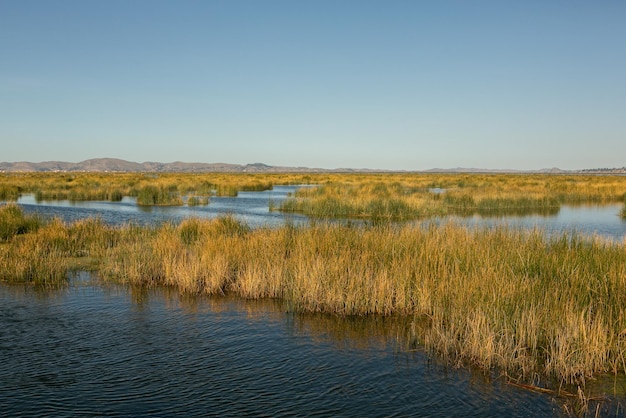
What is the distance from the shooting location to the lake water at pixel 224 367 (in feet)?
19.5

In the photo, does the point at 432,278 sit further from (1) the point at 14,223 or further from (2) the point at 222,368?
(1) the point at 14,223

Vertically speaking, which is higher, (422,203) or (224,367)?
(422,203)

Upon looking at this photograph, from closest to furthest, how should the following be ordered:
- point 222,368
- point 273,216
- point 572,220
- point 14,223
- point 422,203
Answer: point 222,368 → point 14,223 → point 572,220 → point 273,216 → point 422,203

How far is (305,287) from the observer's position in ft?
32.6

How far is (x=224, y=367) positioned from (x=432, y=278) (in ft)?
14.1

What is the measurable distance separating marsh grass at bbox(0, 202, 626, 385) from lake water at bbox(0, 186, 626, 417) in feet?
1.43

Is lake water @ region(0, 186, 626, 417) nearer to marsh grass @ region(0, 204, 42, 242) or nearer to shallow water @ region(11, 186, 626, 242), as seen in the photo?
marsh grass @ region(0, 204, 42, 242)

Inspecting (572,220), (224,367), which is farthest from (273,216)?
(224,367)

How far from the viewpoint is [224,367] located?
278 inches

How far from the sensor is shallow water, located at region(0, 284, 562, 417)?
594 cm

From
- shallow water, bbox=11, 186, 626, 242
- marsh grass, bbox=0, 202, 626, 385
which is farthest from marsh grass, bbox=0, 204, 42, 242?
shallow water, bbox=11, 186, 626, 242

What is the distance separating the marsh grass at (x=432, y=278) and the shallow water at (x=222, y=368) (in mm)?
535

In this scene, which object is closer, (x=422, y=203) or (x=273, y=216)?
(x=273, y=216)

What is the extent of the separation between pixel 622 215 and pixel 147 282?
26337mm
